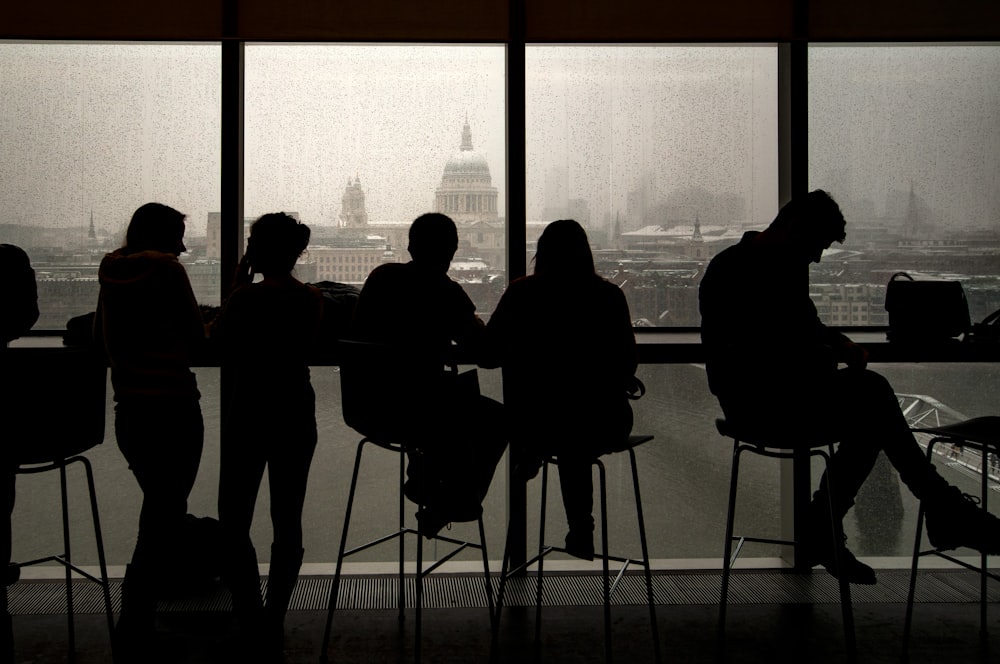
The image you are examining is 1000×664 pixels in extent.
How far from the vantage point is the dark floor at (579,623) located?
279 cm

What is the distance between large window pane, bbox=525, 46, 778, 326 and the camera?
3842 mm

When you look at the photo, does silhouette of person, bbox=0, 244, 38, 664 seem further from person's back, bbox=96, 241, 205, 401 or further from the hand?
the hand

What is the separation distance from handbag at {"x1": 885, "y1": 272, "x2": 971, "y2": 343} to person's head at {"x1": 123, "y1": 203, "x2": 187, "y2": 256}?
2674 mm

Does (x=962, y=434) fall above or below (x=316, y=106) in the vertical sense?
below

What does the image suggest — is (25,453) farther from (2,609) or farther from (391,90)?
(391,90)

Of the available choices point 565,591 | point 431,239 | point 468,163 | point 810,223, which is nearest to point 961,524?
point 810,223

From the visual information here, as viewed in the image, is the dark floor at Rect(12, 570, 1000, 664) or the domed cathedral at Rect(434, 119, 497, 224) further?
the domed cathedral at Rect(434, 119, 497, 224)

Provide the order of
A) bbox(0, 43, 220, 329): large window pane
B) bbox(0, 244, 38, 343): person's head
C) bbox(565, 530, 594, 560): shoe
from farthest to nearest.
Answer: bbox(0, 43, 220, 329): large window pane → bbox(565, 530, 594, 560): shoe → bbox(0, 244, 38, 343): person's head

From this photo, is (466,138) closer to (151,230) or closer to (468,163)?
(468,163)

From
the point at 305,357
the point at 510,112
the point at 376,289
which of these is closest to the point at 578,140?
the point at 510,112

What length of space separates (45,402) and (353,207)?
165 centimetres

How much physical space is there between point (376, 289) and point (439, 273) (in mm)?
231

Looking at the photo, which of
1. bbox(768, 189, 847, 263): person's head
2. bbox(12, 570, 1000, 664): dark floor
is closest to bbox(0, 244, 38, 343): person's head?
bbox(12, 570, 1000, 664): dark floor

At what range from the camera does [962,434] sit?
2.77m
